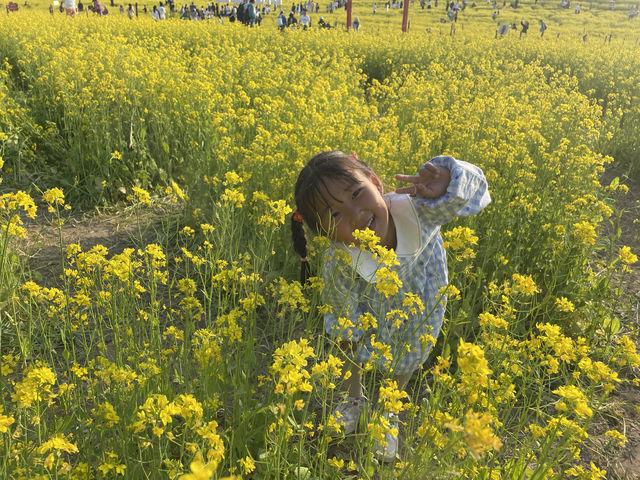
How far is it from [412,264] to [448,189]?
16.0 inches

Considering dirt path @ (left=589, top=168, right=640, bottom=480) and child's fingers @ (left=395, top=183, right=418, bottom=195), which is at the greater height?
child's fingers @ (left=395, top=183, right=418, bottom=195)

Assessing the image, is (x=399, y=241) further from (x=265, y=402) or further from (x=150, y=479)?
(x=150, y=479)

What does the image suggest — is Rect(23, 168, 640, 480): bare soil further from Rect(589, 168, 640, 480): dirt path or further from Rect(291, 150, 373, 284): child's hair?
Rect(291, 150, 373, 284): child's hair

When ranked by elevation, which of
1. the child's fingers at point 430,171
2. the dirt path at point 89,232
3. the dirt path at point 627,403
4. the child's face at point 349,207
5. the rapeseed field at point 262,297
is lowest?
the dirt path at point 627,403

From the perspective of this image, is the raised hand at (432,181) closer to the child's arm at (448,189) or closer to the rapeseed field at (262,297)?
the child's arm at (448,189)

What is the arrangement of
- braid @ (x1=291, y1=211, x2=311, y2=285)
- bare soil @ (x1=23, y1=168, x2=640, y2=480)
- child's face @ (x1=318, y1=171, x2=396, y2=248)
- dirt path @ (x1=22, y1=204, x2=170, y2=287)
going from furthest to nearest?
dirt path @ (x1=22, y1=204, x2=170, y2=287), bare soil @ (x1=23, y1=168, x2=640, y2=480), braid @ (x1=291, y1=211, x2=311, y2=285), child's face @ (x1=318, y1=171, x2=396, y2=248)

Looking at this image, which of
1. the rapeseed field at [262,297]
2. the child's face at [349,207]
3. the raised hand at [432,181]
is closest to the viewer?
the rapeseed field at [262,297]

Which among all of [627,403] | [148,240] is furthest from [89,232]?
[627,403]

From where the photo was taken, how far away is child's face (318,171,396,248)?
188 cm

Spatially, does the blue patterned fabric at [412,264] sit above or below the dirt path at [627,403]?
above

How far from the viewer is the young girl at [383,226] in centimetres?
188

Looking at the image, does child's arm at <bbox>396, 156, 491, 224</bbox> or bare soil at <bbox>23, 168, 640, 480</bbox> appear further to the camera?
bare soil at <bbox>23, 168, 640, 480</bbox>

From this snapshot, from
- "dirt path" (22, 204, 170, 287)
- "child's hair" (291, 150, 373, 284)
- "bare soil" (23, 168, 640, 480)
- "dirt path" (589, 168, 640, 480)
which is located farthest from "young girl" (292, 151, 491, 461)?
"dirt path" (22, 204, 170, 287)

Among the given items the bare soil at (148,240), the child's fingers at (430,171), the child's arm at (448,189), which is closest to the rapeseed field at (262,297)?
the bare soil at (148,240)
